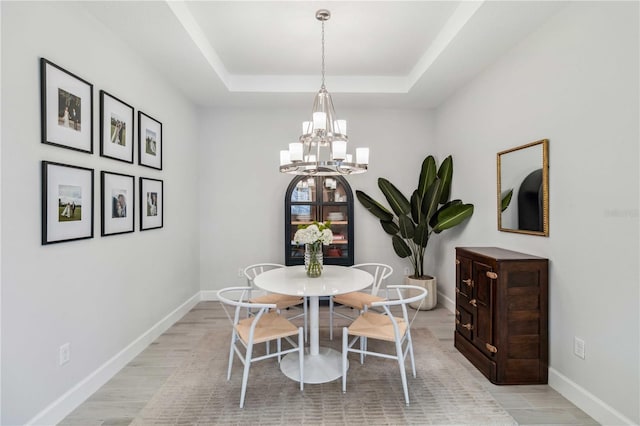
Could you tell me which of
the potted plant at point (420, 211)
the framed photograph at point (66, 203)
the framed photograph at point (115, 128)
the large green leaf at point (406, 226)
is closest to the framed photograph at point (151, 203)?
the framed photograph at point (115, 128)

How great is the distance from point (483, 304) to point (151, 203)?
309 cm

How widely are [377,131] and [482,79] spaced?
150cm

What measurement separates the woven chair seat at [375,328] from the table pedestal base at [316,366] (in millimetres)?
413

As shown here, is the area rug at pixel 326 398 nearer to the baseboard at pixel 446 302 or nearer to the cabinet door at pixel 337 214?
the baseboard at pixel 446 302

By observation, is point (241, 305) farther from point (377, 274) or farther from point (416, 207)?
point (416, 207)

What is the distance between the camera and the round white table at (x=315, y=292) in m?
2.29

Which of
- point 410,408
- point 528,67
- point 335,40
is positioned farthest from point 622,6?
point 410,408

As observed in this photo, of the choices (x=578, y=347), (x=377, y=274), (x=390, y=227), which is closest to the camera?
(x=578, y=347)


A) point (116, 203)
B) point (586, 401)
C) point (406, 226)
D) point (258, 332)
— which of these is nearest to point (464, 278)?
point (586, 401)

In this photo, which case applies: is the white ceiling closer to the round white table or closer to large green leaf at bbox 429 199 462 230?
large green leaf at bbox 429 199 462 230

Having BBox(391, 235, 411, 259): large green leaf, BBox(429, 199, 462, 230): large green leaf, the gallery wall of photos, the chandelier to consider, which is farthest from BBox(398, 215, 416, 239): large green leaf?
the gallery wall of photos

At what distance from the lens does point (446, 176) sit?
12.7 ft

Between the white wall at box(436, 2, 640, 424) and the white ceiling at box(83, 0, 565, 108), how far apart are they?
0.38 meters

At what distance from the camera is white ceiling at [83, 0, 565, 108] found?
2363 mm
